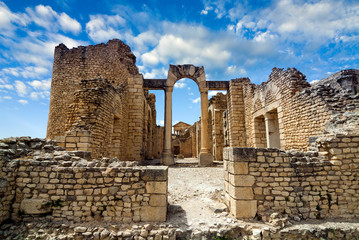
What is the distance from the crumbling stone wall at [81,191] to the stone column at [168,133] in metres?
7.38

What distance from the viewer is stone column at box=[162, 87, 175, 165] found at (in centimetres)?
1088

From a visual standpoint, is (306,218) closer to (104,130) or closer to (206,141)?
(104,130)

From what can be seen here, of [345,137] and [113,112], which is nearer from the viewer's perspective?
[345,137]

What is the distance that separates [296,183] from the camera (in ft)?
12.1

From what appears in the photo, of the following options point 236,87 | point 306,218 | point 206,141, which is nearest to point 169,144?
point 206,141

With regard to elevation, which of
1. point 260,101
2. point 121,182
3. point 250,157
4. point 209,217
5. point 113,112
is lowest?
point 209,217

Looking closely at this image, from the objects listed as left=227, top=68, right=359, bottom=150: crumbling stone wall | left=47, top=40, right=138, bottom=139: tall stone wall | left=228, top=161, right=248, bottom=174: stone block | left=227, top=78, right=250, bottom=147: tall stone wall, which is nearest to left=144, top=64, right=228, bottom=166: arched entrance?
left=227, top=78, right=250, bottom=147: tall stone wall

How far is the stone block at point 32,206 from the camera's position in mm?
3391

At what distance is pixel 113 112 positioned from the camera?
323 inches

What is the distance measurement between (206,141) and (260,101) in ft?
13.4

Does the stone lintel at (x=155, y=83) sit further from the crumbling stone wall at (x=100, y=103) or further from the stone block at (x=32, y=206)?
the stone block at (x=32, y=206)

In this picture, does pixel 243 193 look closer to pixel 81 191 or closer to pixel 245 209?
pixel 245 209

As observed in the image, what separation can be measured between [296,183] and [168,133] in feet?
27.1

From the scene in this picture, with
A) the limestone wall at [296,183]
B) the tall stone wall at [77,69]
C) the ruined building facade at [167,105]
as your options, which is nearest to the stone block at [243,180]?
the limestone wall at [296,183]
